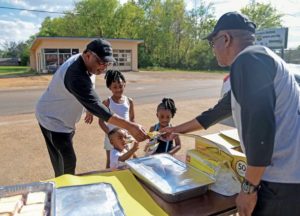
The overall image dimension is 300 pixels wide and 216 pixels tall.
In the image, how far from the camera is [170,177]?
1658 mm

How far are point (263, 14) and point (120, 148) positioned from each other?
1834 inches

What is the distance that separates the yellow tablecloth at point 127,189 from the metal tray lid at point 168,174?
0.22ft

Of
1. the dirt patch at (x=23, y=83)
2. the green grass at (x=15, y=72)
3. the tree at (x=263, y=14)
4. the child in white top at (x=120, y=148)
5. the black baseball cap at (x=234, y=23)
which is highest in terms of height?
the tree at (x=263, y=14)

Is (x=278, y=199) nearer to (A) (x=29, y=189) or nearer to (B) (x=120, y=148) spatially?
(A) (x=29, y=189)

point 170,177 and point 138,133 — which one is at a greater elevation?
point 138,133

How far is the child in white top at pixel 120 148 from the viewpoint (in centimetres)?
253

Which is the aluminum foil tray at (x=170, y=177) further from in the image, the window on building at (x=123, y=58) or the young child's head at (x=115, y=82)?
the window on building at (x=123, y=58)

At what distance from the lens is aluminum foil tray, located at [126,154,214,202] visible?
150cm

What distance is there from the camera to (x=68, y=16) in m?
46.0

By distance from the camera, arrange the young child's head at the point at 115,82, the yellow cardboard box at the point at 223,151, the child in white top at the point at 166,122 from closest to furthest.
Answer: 1. the yellow cardboard box at the point at 223,151
2. the child in white top at the point at 166,122
3. the young child's head at the point at 115,82

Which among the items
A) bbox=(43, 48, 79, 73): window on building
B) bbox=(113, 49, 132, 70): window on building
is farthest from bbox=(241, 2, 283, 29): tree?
bbox=(43, 48, 79, 73): window on building

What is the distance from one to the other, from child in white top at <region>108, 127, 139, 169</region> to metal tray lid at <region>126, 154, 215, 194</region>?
598 millimetres

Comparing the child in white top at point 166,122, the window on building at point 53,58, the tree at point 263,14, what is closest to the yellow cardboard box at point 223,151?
the child in white top at point 166,122

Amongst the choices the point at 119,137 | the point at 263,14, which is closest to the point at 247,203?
the point at 119,137
